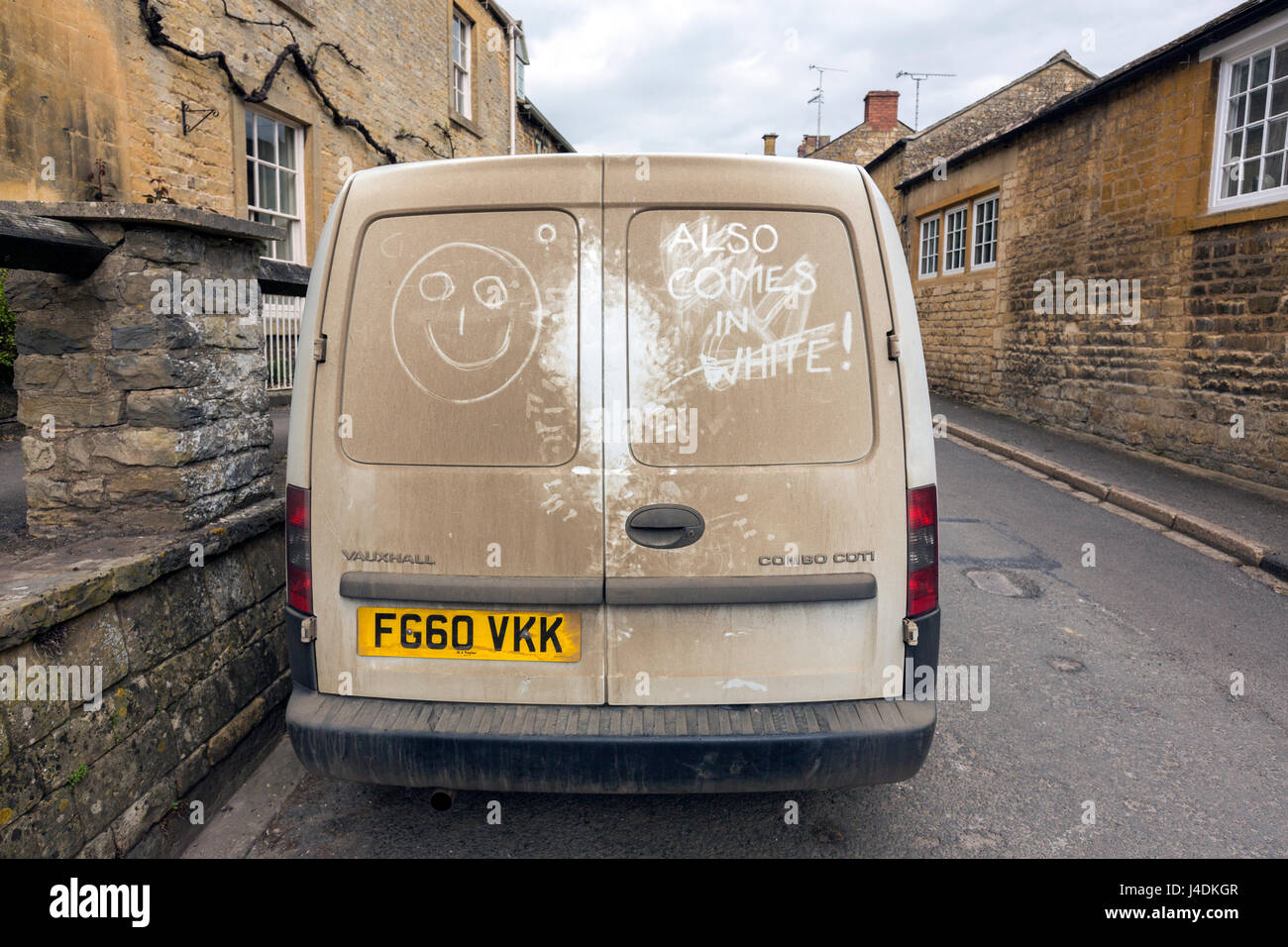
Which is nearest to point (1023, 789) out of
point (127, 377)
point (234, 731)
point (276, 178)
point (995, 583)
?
point (995, 583)

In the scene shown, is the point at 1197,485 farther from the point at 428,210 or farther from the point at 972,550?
the point at 428,210

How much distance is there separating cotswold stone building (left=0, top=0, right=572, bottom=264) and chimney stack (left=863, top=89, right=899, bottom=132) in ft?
50.2

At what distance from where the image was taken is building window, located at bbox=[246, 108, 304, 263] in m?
10.5

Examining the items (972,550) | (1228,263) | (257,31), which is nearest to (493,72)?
(257,31)

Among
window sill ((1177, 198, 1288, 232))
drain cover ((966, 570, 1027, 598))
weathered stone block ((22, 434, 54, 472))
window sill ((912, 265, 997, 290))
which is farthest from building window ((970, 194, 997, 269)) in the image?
weathered stone block ((22, 434, 54, 472))

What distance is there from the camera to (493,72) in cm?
1855

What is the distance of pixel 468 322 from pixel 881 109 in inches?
1102

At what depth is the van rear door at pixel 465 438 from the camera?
7.59ft

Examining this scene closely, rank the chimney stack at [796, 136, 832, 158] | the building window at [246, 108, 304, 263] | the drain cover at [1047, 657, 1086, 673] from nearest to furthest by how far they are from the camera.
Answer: the drain cover at [1047, 657, 1086, 673]
the building window at [246, 108, 304, 263]
the chimney stack at [796, 136, 832, 158]

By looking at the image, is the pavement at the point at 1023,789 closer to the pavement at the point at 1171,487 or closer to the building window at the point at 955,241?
the pavement at the point at 1171,487

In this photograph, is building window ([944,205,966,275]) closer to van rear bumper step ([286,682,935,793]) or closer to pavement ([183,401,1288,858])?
pavement ([183,401,1288,858])

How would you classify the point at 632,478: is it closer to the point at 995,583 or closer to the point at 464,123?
the point at 995,583

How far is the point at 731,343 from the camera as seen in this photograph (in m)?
2.29

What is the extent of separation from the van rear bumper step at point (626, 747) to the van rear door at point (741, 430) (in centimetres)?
8
